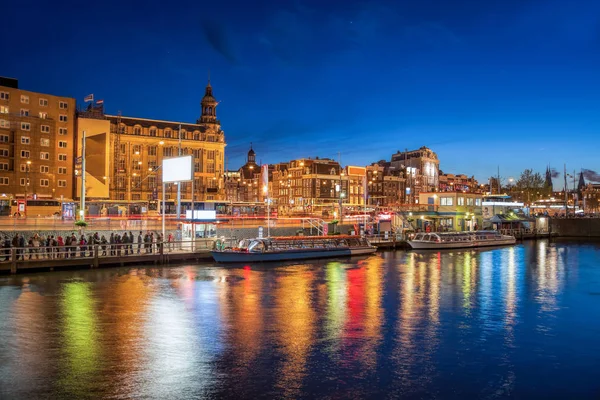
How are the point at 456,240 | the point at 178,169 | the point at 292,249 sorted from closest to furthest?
the point at 178,169 < the point at 292,249 < the point at 456,240

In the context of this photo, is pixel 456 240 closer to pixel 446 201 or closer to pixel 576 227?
pixel 446 201

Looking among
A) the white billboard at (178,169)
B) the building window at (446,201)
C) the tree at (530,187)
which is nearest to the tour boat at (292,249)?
the white billboard at (178,169)

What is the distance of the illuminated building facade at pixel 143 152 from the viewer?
111188 millimetres

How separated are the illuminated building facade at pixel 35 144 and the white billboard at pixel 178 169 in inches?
2010

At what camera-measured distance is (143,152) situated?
123312 millimetres

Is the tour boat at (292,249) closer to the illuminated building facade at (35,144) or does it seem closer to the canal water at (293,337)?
the canal water at (293,337)

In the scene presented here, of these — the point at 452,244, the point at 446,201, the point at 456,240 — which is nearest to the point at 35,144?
the point at 446,201

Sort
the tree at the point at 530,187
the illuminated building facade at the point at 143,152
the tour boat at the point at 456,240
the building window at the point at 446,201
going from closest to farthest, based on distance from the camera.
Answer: the tour boat at the point at 456,240 < the building window at the point at 446,201 < the illuminated building facade at the point at 143,152 < the tree at the point at 530,187

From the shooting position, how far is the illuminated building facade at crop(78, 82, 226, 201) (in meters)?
111

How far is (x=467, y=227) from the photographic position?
95312 mm

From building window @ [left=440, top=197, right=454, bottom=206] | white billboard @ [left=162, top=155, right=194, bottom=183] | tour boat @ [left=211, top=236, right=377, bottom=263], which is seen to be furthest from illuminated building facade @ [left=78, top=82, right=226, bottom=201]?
tour boat @ [left=211, top=236, right=377, bottom=263]

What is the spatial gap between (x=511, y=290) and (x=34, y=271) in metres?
34.1

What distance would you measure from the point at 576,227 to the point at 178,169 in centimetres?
9406

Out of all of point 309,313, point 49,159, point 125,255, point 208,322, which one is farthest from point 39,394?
point 49,159
